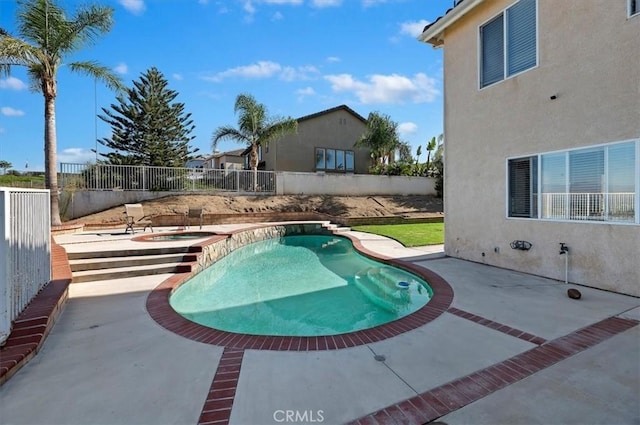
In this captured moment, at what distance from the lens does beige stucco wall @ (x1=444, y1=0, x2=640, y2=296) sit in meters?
5.88

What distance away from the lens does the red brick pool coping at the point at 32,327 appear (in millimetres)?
→ 3373

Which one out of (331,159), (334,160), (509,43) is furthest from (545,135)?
(334,160)

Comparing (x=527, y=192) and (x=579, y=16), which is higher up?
(x=579, y=16)

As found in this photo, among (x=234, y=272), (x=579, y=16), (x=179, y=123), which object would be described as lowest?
(x=234, y=272)

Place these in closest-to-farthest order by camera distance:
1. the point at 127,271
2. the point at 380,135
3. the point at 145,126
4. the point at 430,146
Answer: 1. the point at 127,271
2. the point at 380,135
3. the point at 145,126
4. the point at 430,146

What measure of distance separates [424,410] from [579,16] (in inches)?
337

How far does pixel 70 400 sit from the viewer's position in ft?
9.60

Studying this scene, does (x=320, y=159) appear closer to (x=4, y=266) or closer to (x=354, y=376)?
(x=4, y=266)

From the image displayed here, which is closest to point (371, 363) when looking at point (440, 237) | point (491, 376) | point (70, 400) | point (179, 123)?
point (491, 376)

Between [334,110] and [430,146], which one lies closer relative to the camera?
[334,110]

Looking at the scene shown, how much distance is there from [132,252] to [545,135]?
445 inches

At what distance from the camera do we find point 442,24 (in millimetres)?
9602

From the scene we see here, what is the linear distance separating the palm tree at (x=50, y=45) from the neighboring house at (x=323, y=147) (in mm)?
14719

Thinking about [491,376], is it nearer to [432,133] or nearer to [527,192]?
[527,192]
